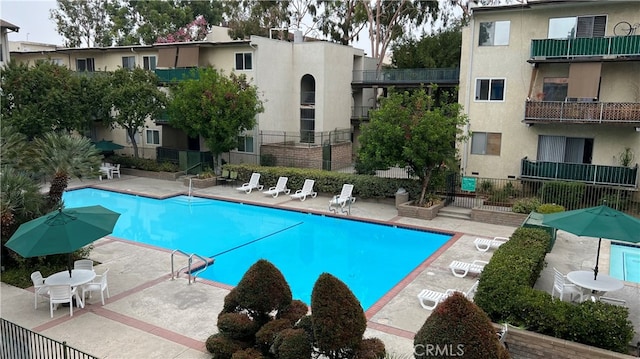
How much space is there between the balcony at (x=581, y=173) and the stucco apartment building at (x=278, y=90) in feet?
40.1

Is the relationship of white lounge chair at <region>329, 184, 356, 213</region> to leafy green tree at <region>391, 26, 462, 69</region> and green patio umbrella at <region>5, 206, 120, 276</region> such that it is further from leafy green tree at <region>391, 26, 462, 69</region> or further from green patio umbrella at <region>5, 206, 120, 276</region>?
leafy green tree at <region>391, 26, 462, 69</region>

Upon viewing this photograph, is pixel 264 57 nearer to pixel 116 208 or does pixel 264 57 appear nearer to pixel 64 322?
pixel 116 208

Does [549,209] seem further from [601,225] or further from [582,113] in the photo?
[601,225]

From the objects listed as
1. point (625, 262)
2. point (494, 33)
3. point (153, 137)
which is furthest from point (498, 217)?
point (153, 137)

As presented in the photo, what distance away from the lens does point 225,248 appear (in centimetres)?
1680

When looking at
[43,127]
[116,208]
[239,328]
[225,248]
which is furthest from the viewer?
[43,127]

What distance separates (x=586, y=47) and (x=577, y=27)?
1.55 meters

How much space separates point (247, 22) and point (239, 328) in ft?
137

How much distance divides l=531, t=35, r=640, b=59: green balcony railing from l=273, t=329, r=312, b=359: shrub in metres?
19.2

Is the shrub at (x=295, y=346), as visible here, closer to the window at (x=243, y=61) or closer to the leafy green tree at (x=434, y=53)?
the window at (x=243, y=61)

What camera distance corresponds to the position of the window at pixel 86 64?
36.4 meters

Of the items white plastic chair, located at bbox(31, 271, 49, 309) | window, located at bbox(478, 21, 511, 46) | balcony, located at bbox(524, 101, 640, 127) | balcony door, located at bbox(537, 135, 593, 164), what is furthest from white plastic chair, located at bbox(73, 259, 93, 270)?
window, located at bbox(478, 21, 511, 46)

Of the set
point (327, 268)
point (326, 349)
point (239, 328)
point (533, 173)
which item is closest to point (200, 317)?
point (239, 328)

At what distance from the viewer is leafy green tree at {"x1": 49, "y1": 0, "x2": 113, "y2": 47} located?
54719mm
